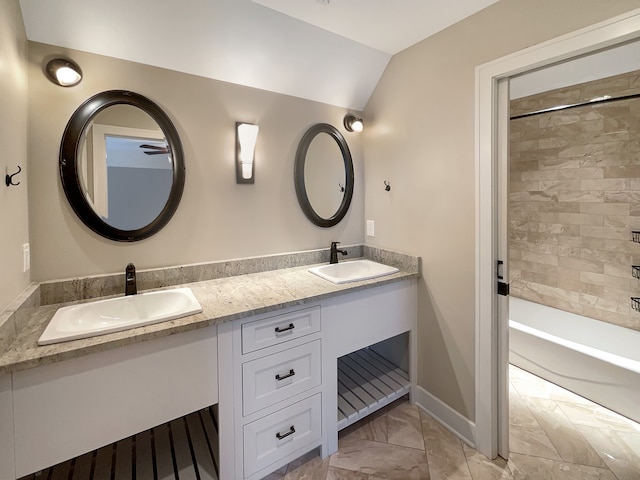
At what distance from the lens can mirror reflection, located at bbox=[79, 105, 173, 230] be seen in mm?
1470

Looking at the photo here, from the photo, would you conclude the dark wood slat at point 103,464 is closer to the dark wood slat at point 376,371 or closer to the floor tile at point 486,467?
the dark wood slat at point 376,371

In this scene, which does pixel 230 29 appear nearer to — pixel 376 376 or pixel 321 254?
pixel 321 254

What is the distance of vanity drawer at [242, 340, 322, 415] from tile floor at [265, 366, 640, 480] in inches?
17.7

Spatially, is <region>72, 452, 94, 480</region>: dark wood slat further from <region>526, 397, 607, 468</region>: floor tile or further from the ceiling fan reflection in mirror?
<region>526, 397, 607, 468</region>: floor tile

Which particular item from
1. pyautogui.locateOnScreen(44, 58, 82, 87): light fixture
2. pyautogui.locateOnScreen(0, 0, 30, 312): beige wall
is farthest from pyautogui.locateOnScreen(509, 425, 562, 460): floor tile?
pyautogui.locateOnScreen(44, 58, 82, 87): light fixture

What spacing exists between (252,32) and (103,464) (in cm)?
231

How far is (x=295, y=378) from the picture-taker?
1.46 meters

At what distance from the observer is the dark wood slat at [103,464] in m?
1.35

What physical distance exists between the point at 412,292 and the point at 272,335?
103cm

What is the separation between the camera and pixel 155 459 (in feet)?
4.62

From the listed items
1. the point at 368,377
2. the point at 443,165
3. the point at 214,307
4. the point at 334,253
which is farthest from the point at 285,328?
the point at 443,165

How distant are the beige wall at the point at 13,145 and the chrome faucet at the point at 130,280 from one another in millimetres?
370

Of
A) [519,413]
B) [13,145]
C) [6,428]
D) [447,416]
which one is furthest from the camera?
[519,413]

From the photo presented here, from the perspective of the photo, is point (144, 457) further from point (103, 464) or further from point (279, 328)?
point (279, 328)
